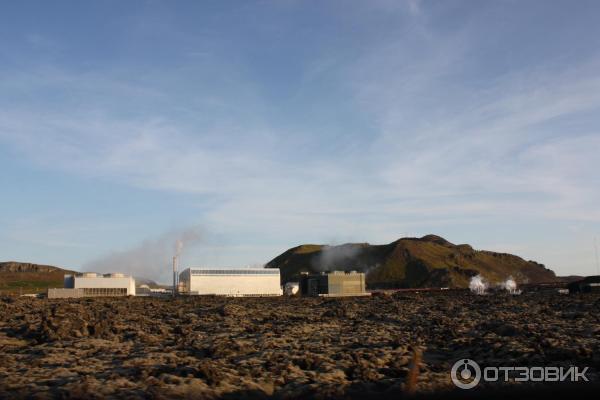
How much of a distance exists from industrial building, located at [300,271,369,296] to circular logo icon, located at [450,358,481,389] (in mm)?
97029

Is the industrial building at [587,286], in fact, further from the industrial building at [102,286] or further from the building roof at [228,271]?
the industrial building at [102,286]

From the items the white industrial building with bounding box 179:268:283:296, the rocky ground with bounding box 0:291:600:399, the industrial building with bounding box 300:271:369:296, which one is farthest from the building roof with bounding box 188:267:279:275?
the rocky ground with bounding box 0:291:600:399

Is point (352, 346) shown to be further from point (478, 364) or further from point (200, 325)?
point (200, 325)

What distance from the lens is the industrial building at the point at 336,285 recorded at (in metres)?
117

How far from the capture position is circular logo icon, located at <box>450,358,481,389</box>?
54.7 ft

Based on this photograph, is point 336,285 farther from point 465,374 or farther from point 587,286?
point 465,374

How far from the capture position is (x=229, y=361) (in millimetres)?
20766

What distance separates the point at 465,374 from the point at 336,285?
101m

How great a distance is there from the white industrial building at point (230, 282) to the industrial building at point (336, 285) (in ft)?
27.5

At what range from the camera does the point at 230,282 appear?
389ft

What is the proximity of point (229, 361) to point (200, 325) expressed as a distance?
14097mm
